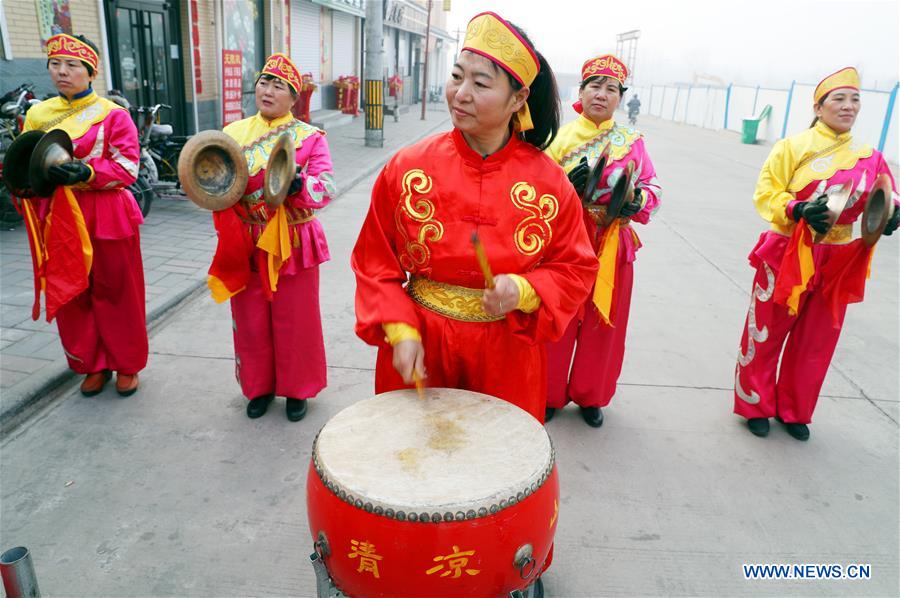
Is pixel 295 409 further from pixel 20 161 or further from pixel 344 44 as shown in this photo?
pixel 344 44

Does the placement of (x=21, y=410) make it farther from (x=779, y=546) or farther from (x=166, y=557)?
(x=779, y=546)

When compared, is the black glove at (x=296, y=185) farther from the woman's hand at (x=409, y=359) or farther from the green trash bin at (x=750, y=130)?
the green trash bin at (x=750, y=130)

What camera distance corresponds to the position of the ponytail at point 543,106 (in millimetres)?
1886

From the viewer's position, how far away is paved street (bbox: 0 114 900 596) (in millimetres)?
2373

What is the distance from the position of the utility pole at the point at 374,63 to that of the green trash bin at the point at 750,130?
620 inches

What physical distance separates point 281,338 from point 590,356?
164 centimetres

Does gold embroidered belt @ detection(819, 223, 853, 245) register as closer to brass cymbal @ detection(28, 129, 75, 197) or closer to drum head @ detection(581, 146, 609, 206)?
drum head @ detection(581, 146, 609, 206)

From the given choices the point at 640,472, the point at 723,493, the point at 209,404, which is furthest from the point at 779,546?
the point at 209,404

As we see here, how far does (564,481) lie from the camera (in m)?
2.96

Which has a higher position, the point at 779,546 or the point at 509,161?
the point at 509,161

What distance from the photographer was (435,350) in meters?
1.94

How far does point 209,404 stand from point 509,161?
7.88 feet

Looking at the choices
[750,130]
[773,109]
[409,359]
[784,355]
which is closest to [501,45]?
[409,359]

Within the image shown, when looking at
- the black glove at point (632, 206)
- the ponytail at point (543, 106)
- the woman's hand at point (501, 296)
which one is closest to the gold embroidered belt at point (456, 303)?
the woman's hand at point (501, 296)
